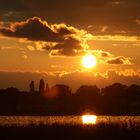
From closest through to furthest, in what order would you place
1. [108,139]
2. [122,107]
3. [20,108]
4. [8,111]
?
[108,139] → [8,111] → [20,108] → [122,107]

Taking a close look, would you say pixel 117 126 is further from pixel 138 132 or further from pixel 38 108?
pixel 38 108

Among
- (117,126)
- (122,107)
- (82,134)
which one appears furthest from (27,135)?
(122,107)

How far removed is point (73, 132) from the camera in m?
44.8

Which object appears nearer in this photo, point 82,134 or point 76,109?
point 82,134

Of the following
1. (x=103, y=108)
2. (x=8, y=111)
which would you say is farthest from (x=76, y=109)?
(x=8, y=111)

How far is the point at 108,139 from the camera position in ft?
139

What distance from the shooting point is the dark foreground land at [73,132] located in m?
42.7

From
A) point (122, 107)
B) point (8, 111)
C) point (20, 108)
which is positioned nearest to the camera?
point (8, 111)

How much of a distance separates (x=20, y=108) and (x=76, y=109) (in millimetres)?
17033

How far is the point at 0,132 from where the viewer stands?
44.4 metres

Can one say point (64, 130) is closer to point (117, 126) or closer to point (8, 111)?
point (117, 126)

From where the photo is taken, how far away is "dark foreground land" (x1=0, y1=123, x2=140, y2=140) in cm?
4269

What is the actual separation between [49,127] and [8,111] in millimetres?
99007

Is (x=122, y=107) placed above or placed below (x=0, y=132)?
above
